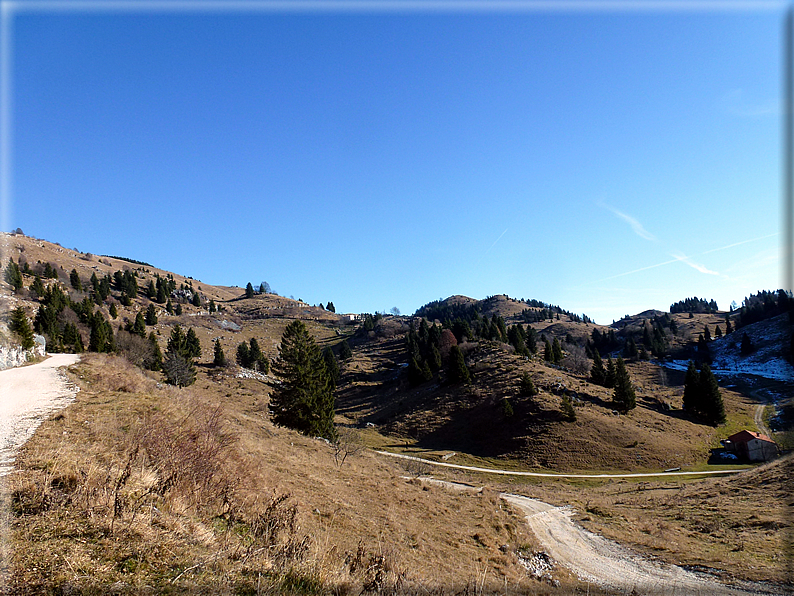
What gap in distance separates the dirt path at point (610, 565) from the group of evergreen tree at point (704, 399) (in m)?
64.8

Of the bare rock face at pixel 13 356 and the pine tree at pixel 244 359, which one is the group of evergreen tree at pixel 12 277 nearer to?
the pine tree at pixel 244 359

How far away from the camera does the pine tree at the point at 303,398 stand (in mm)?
36750

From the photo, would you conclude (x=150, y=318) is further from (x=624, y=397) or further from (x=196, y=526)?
(x=196, y=526)

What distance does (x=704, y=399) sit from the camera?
234ft

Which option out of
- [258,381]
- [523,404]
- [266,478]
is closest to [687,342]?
[523,404]

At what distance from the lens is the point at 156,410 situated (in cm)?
1588

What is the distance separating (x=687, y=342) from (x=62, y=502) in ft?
760

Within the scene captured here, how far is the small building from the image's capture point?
52.2 m

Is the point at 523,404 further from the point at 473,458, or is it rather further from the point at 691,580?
the point at 691,580

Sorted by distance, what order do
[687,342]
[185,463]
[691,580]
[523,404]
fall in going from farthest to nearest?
[687,342]
[523,404]
[691,580]
[185,463]

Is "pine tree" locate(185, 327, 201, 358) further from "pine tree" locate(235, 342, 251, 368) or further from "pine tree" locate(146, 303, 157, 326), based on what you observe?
"pine tree" locate(146, 303, 157, 326)

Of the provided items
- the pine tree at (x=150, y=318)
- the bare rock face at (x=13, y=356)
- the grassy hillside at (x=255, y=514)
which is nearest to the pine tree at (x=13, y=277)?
the pine tree at (x=150, y=318)

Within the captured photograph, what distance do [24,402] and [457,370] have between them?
2999 inches

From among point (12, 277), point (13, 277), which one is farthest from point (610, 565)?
point (13, 277)
